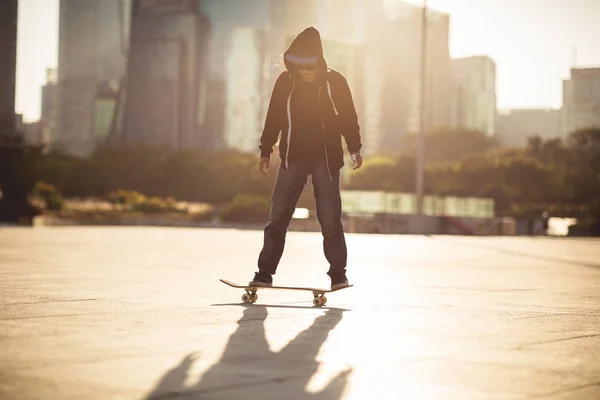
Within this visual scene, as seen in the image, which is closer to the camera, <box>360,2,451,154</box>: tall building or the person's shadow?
the person's shadow

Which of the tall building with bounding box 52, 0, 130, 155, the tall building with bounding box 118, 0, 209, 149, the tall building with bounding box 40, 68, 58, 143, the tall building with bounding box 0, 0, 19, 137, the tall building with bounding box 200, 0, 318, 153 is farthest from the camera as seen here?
the tall building with bounding box 40, 68, 58, 143

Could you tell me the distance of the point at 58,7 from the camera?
173375 millimetres

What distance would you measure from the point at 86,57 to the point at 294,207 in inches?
6773

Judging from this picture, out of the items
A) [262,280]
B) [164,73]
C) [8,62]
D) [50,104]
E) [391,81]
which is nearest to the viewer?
[262,280]

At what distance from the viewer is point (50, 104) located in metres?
191

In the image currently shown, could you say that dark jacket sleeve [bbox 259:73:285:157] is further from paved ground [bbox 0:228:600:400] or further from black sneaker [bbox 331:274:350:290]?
paved ground [bbox 0:228:600:400]

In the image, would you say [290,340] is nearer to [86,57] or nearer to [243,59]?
[243,59]

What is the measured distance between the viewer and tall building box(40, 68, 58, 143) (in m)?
185

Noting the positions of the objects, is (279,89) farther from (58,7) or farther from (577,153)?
(58,7)

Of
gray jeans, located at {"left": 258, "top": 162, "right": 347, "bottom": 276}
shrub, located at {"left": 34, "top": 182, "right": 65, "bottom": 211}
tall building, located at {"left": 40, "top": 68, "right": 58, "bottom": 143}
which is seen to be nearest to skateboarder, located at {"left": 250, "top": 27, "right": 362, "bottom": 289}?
gray jeans, located at {"left": 258, "top": 162, "right": 347, "bottom": 276}

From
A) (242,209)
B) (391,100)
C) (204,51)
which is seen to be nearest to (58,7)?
(204,51)

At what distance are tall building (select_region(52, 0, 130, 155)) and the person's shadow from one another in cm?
17025

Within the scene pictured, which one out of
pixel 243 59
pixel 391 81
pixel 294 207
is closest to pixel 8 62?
pixel 294 207

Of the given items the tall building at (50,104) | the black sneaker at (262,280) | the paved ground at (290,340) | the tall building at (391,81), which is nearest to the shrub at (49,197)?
the paved ground at (290,340)
